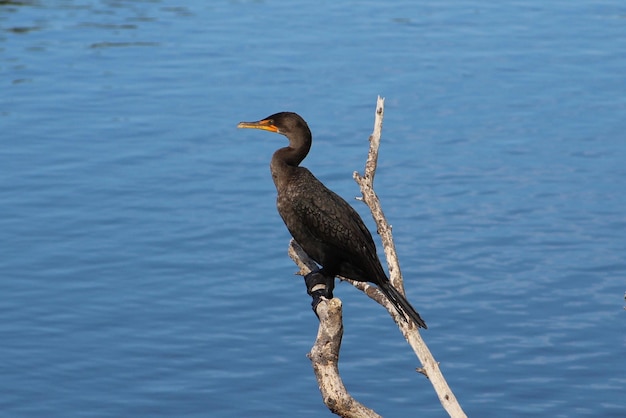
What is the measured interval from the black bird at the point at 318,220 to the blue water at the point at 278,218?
12.2 feet

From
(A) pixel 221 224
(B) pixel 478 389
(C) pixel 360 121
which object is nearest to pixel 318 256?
(B) pixel 478 389

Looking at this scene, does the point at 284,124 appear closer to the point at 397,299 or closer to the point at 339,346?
the point at 397,299

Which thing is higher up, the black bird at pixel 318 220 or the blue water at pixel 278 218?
the blue water at pixel 278 218

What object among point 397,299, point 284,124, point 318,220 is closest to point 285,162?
point 284,124

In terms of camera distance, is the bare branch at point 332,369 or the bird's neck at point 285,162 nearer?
the bare branch at point 332,369

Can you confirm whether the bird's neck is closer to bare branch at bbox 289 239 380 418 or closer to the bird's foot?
the bird's foot

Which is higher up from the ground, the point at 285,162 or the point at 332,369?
the point at 285,162

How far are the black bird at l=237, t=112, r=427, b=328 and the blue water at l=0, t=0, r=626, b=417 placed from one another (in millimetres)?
3730

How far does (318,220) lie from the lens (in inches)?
348

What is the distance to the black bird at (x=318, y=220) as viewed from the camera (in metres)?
8.79

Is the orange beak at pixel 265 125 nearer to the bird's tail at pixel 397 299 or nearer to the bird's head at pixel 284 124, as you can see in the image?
the bird's head at pixel 284 124

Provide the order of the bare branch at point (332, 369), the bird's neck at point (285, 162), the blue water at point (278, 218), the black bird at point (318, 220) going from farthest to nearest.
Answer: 1. the blue water at point (278, 218)
2. the bird's neck at point (285, 162)
3. the black bird at point (318, 220)
4. the bare branch at point (332, 369)

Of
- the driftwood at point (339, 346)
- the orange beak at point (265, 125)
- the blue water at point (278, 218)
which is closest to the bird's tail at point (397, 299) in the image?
the driftwood at point (339, 346)

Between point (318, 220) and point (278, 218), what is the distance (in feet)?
24.4
